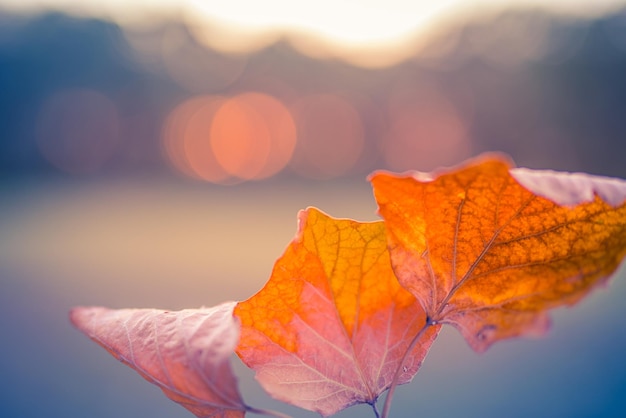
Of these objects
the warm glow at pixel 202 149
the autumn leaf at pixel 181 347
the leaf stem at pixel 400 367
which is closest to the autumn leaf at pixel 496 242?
the leaf stem at pixel 400 367

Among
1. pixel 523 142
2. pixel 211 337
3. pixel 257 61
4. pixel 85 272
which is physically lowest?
pixel 211 337

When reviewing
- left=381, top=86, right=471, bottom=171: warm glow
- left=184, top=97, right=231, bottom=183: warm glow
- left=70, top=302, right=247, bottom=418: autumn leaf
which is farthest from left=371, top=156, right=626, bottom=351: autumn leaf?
left=184, top=97, right=231, bottom=183: warm glow

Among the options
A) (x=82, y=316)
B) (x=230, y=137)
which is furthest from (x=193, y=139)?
(x=82, y=316)

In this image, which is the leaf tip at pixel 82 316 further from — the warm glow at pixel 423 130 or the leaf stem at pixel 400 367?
the warm glow at pixel 423 130

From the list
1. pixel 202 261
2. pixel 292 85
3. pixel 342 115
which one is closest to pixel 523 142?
pixel 342 115

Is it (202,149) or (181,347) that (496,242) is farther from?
(202,149)

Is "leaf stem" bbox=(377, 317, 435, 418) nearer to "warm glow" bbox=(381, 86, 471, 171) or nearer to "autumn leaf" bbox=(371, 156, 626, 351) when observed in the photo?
"autumn leaf" bbox=(371, 156, 626, 351)

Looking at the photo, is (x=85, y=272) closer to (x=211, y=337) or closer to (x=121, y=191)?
(x=211, y=337)
